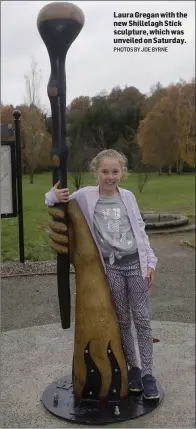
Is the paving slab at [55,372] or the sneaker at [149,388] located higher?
the sneaker at [149,388]

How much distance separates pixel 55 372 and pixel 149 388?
803 mm

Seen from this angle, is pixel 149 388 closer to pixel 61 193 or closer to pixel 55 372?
pixel 55 372

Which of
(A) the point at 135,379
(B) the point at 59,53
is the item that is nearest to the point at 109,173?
(B) the point at 59,53

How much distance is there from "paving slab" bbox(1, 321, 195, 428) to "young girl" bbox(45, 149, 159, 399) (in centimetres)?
21

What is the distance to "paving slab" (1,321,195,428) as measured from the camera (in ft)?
9.80

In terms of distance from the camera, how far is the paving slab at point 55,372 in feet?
9.80

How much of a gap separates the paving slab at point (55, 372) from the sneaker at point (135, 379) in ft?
0.62

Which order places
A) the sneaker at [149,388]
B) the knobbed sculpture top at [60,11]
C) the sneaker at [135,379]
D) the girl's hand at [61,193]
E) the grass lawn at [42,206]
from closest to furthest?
the knobbed sculpture top at [60,11]
the girl's hand at [61,193]
the sneaker at [149,388]
the sneaker at [135,379]
the grass lawn at [42,206]

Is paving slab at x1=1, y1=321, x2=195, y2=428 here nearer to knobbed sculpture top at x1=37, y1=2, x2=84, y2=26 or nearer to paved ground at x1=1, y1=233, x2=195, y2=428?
paved ground at x1=1, y1=233, x2=195, y2=428

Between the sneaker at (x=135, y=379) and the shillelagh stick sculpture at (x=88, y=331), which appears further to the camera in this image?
the sneaker at (x=135, y=379)

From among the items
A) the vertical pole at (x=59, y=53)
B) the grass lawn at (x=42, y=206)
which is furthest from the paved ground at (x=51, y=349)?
the grass lawn at (x=42, y=206)

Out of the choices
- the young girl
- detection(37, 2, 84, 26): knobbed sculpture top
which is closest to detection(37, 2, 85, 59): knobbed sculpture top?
detection(37, 2, 84, 26): knobbed sculpture top

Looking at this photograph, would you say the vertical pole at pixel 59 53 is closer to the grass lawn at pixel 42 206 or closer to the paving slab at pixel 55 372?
the paving slab at pixel 55 372

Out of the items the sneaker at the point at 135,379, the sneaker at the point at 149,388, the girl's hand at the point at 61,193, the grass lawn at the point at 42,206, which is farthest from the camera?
the grass lawn at the point at 42,206
